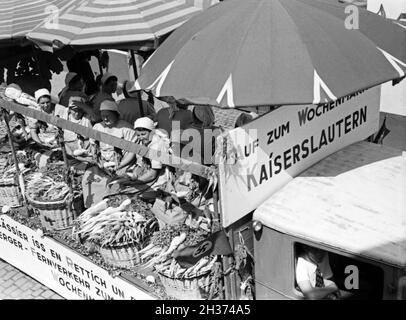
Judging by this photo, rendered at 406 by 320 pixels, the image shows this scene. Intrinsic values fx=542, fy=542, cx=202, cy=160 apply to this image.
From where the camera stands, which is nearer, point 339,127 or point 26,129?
point 339,127

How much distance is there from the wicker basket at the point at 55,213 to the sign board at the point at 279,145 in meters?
2.08

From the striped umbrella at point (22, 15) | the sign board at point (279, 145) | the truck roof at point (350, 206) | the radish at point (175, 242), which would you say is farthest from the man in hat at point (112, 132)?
the striped umbrella at point (22, 15)

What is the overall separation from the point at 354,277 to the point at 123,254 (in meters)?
1.85

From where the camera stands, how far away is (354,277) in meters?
3.61

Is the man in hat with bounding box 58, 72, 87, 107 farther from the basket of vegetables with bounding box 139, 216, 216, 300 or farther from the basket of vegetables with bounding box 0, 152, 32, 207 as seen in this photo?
the basket of vegetables with bounding box 139, 216, 216, 300

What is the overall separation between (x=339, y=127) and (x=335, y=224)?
3.94 ft

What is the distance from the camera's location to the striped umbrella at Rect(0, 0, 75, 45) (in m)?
6.81

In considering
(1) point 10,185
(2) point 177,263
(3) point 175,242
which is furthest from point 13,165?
(2) point 177,263

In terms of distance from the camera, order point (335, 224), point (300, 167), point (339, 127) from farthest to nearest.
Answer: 1. point (339, 127)
2. point (300, 167)
3. point (335, 224)

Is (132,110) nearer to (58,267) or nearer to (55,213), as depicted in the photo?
(55,213)
